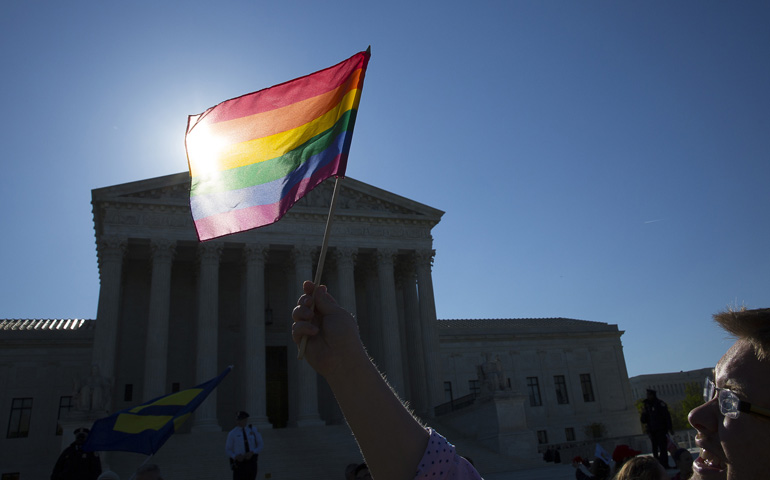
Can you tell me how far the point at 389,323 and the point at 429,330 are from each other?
2.68m

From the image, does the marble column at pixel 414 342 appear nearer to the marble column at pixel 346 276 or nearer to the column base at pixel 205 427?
the marble column at pixel 346 276

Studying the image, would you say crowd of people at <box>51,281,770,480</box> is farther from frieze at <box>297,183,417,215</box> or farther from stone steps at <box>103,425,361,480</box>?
frieze at <box>297,183,417,215</box>

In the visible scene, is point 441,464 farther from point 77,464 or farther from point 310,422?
point 310,422

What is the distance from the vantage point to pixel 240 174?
5.70 m

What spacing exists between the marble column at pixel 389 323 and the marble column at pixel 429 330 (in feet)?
5.44

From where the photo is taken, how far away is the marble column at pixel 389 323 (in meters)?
33.1

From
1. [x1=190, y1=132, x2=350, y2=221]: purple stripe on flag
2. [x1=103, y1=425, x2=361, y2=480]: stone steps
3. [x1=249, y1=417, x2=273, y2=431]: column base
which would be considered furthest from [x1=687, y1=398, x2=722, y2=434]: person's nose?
[x1=249, y1=417, x2=273, y2=431]: column base

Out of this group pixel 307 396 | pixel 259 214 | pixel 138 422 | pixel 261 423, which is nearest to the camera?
pixel 259 214

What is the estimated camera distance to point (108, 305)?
Result: 29438 millimetres

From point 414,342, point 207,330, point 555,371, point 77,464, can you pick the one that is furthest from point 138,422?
point 555,371

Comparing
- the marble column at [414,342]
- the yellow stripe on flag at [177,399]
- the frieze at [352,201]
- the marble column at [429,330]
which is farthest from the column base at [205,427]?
the yellow stripe on flag at [177,399]

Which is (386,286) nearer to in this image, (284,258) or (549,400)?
(284,258)

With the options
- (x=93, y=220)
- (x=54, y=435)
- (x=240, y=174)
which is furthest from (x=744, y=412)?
(x=54, y=435)

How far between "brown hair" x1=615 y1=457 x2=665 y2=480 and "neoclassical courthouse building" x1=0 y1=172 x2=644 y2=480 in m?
21.9
